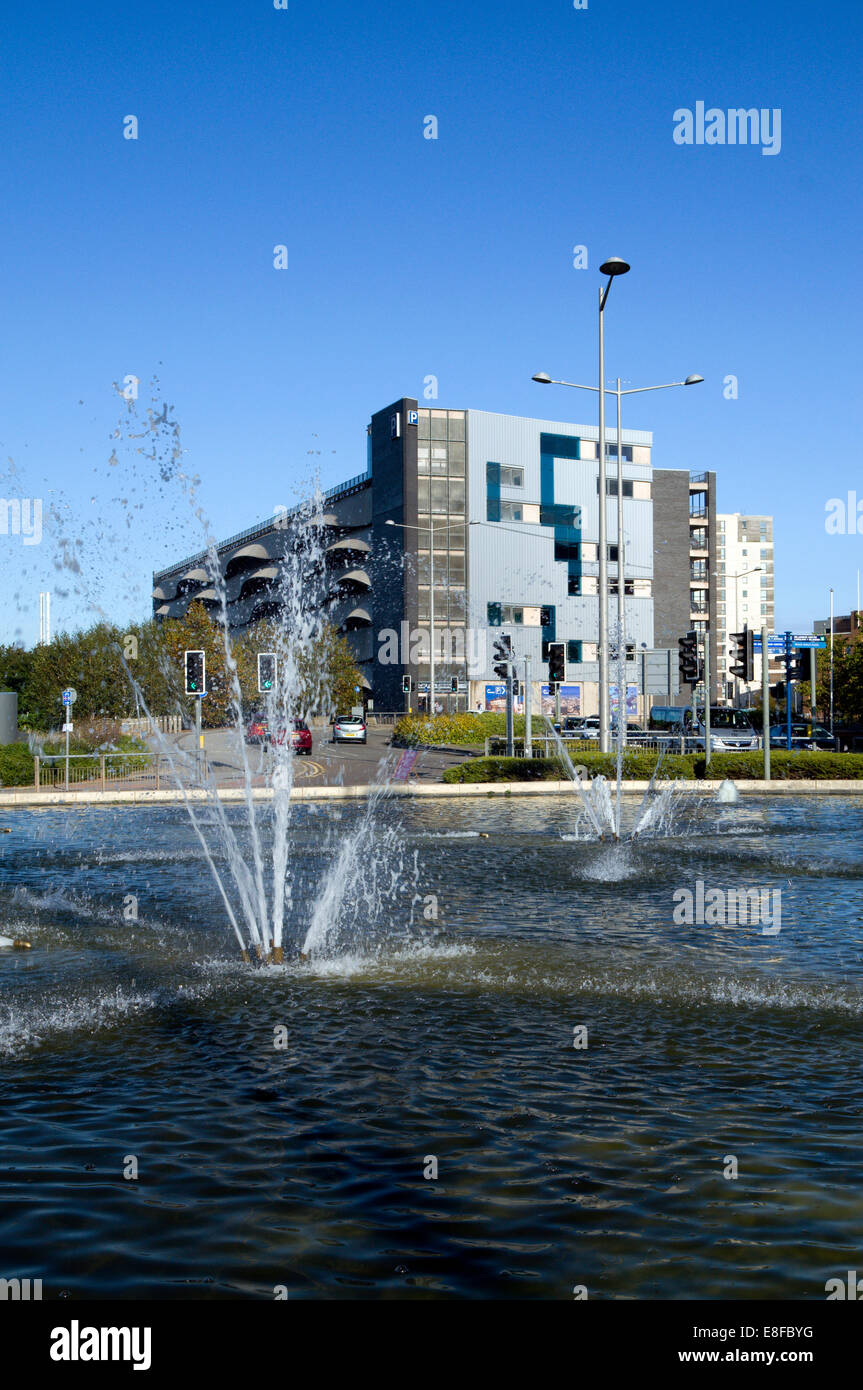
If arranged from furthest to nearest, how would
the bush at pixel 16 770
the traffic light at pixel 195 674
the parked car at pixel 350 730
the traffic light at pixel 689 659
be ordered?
the parked car at pixel 350 730 → the bush at pixel 16 770 → the traffic light at pixel 689 659 → the traffic light at pixel 195 674

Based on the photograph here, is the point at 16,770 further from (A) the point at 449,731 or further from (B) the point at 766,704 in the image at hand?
(B) the point at 766,704

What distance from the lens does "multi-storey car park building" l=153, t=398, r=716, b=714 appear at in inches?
3068

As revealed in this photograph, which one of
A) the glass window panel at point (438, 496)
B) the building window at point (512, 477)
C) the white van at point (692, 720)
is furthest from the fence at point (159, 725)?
the building window at point (512, 477)

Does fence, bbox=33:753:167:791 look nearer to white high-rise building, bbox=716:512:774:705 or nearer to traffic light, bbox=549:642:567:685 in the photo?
traffic light, bbox=549:642:567:685

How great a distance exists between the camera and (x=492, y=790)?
3086cm

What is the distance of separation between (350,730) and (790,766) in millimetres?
27175

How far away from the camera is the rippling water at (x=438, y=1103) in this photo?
470cm

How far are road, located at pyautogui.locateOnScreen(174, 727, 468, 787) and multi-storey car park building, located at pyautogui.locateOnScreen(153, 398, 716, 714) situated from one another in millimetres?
20369

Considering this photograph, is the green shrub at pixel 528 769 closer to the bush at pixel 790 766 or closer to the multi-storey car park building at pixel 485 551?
the bush at pixel 790 766

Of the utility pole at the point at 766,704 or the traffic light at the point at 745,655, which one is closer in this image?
the traffic light at the point at 745,655

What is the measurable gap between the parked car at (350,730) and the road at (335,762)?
1.62ft

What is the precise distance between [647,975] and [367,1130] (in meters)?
4.04
